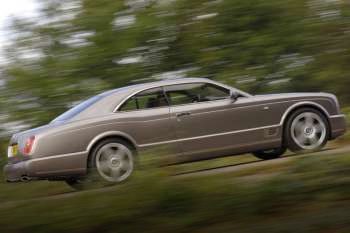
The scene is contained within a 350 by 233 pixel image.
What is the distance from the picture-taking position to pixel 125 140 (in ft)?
30.8

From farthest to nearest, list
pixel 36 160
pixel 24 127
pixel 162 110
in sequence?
pixel 24 127, pixel 162 110, pixel 36 160

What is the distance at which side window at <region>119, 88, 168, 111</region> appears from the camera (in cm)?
970

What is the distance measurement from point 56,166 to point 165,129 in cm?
159

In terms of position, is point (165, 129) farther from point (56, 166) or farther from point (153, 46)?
point (153, 46)

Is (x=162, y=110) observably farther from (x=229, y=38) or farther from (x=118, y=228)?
(x=229, y=38)

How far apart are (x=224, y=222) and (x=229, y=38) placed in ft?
39.4

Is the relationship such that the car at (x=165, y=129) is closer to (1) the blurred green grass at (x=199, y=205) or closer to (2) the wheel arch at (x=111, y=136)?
(2) the wheel arch at (x=111, y=136)

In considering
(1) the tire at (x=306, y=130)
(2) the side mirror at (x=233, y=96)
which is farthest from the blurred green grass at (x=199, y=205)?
(1) the tire at (x=306, y=130)

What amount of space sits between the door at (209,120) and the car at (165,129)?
0.01 metres

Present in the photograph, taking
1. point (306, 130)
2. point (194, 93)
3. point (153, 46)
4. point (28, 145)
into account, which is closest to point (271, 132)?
point (306, 130)

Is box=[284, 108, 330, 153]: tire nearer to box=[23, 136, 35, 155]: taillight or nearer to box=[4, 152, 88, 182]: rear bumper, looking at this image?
box=[4, 152, 88, 182]: rear bumper

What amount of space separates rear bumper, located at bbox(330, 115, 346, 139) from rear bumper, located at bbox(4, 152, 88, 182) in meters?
3.87

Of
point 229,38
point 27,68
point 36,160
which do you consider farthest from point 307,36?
point 36,160

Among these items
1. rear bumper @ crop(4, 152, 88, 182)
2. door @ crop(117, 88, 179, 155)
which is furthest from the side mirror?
rear bumper @ crop(4, 152, 88, 182)
